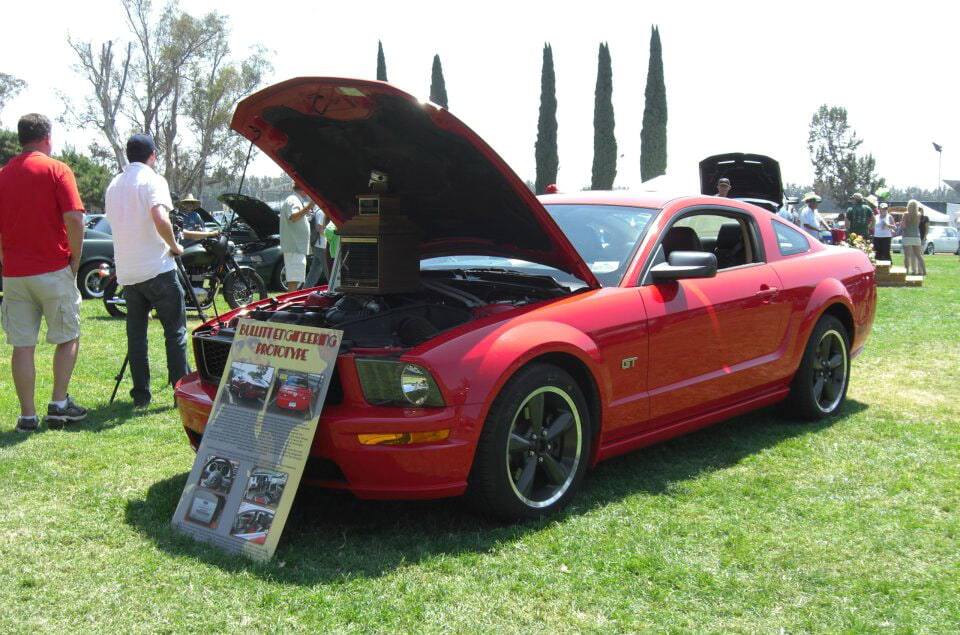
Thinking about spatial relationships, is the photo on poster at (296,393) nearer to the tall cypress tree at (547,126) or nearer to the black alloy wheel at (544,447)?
the black alloy wheel at (544,447)

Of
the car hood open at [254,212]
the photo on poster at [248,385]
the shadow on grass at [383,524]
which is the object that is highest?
the car hood open at [254,212]

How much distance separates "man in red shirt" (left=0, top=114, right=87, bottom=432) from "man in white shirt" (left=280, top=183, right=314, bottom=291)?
5.17 meters

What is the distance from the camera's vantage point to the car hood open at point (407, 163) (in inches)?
150

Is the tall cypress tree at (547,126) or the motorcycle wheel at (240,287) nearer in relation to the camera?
the motorcycle wheel at (240,287)

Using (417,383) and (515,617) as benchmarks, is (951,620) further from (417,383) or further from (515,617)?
(417,383)

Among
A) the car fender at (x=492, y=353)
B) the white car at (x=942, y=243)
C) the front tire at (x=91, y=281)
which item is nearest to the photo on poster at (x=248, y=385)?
the car fender at (x=492, y=353)

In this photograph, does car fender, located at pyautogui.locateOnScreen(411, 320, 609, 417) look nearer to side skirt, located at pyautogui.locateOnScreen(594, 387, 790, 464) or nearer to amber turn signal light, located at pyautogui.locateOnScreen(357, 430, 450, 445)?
amber turn signal light, located at pyautogui.locateOnScreen(357, 430, 450, 445)

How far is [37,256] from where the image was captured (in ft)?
18.1

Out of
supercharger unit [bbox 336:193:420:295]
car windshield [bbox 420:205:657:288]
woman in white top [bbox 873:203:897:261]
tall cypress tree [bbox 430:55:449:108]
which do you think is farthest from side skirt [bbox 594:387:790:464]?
tall cypress tree [bbox 430:55:449:108]

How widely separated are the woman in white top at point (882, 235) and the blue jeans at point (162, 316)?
15.5 m

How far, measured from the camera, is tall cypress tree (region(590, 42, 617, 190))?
4659 cm

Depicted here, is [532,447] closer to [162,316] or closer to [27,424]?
[162,316]

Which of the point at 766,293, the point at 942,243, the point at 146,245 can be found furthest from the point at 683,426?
the point at 942,243

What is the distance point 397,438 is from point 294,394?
1.66 feet
